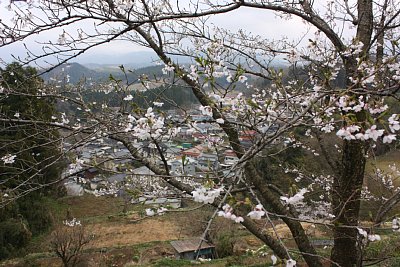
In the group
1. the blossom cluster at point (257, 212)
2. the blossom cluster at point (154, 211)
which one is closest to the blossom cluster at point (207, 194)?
the blossom cluster at point (257, 212)

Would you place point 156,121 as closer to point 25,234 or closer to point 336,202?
point 336,202

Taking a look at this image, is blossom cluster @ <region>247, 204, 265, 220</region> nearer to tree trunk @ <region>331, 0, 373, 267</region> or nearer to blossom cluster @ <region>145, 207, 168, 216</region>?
blossom cluster @ <region>145, 207, 168, 216</region>

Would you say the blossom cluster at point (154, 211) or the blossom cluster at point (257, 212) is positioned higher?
the blossom cluster at point (257, 212)

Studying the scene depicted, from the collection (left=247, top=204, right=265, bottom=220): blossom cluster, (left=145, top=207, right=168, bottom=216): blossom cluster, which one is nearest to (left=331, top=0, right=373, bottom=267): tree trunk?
(left=145, top=207, right=168, bottom=216): blossom cluster

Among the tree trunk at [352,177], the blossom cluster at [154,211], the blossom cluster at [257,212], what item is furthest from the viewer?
the tree trunk at [352,177]

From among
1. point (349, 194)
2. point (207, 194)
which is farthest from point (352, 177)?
point (207, 194)

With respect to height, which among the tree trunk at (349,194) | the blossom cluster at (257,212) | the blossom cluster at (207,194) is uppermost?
the blossom cluster at (207,194)

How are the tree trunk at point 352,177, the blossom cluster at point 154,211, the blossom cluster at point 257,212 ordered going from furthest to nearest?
1. the tree trunk at point 352,177
2. the blossom cluster at point 154,211
3. the blossom cluster at point 257,212

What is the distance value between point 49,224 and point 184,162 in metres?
16.1

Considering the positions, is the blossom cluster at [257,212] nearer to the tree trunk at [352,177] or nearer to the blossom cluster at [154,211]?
the blossom cluster at [154,211]

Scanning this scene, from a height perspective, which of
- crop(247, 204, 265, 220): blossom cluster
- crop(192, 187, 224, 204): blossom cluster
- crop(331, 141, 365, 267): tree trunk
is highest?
crop(192, 187, 224, 204): blossom cluster

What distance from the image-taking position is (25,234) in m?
12.9

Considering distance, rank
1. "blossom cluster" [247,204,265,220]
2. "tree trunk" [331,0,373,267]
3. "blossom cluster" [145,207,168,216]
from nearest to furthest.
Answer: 1. "blossom cluster" [247,204,265,220]
2. "blossom cluster" [145,207,168,216]
3. "tree trunk" [331,0,373,267]

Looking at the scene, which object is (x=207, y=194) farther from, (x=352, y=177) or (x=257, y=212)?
(x=352, y=177)
